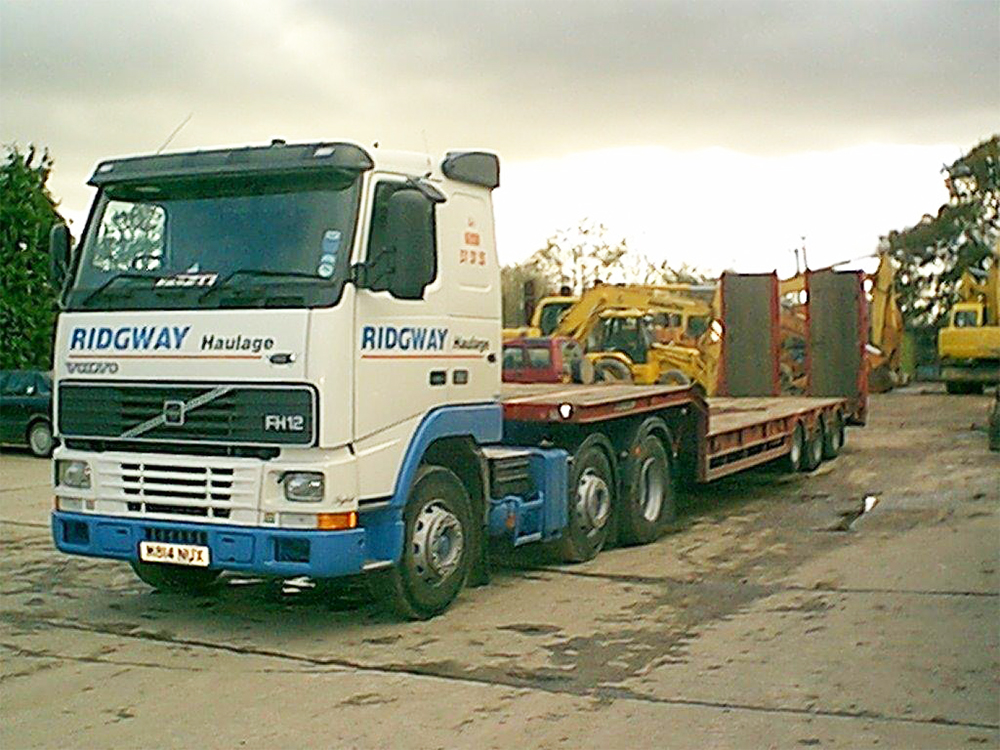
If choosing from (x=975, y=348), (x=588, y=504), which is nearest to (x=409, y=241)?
(x=588, y=504)

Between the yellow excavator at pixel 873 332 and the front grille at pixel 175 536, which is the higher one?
the yellow excavator at pixel 873 332

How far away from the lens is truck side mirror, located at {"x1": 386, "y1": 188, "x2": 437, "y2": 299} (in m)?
8.34

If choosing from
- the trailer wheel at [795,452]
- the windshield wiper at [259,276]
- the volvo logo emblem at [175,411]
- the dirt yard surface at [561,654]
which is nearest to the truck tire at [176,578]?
the dirt yard surface at [561,654]

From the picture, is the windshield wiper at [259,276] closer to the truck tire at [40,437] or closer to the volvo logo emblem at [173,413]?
the volvo logo emblem at [173,413]

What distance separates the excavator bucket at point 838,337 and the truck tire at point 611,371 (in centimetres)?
557

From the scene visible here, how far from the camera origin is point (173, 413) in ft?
27.6

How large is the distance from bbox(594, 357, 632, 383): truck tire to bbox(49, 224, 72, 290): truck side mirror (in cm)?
1740

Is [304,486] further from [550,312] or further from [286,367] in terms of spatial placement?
[550,312]

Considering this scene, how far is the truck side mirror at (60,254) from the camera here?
896cm

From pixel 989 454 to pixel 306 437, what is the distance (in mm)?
14102

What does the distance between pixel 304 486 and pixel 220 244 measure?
163 centimetres

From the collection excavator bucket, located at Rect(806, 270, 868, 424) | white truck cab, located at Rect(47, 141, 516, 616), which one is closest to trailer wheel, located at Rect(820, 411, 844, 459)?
excavator bucket, located at Rect(806, 270, 868, 424)

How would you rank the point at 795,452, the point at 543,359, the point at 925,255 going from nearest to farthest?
the point at 795,452, the point at 543,359, the point at 925,255

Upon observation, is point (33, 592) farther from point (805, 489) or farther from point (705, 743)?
point (805, 489)
